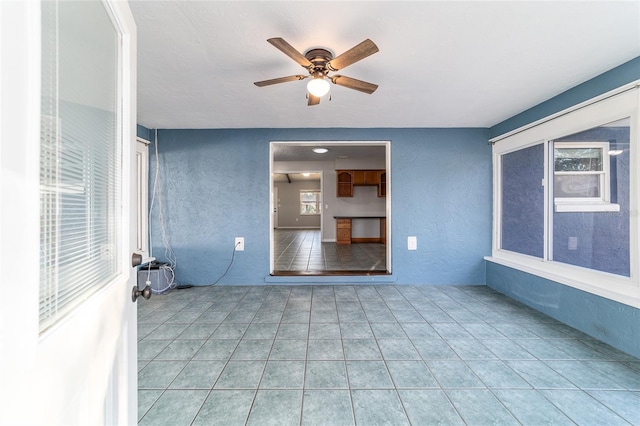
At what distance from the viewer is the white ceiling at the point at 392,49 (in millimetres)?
1391

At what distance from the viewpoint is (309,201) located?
1224cm

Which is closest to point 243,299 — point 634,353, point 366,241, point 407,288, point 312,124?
point 407,288

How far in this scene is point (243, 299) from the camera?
2949 mm

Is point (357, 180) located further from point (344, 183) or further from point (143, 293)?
point (143, 293)

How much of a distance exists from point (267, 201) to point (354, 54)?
225 centimetres

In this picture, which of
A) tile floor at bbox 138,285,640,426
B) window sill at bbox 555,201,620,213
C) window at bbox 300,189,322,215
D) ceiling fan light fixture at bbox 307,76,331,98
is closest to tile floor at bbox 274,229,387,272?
tile floor at bbox 138,285,640,426

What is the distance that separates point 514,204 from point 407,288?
1.56 m

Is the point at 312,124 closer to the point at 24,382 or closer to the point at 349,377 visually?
the point at 349,377

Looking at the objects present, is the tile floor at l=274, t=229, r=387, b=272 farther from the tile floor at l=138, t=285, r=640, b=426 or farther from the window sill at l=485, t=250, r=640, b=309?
the window sill at l=485, t=250, r=640, b=309

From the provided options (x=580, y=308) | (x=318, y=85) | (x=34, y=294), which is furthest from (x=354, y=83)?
(x=580, y=308)

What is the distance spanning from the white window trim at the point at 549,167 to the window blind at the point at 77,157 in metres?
2.94

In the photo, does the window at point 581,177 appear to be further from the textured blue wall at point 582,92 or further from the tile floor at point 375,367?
the tile floor at point 375,367

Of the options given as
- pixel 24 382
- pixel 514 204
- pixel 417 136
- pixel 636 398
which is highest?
pixel 417 136

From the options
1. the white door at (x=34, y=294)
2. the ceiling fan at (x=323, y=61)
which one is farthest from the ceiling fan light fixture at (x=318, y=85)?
the white door at (x=34, y=294)
